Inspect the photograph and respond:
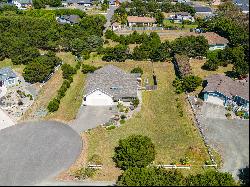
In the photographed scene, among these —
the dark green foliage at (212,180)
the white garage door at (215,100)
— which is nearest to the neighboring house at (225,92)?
the white garage door at (215,100)

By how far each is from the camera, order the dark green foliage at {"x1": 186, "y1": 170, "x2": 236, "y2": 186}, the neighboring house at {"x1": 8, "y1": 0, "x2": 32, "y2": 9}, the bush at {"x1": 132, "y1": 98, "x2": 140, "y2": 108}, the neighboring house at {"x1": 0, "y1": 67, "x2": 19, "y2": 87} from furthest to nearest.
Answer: the neighboring house at {"x1": 8, "y1": 0, "x2": 32, "y2": 9}
the neighboring house at {"x1": 0, "y1": 67, "x2": 19, "y2": 87}
the bush at {"x1": 132, "y1": 98, "x2": 140, "y2": 108}
the dark green foliage at {"x1": 186, "y1": 170, "x2": 236, "y2": 186}

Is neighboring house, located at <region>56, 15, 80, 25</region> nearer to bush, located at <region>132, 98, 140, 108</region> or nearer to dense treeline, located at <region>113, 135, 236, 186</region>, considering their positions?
bush, located at <region>132, 98, 140, 108</region>

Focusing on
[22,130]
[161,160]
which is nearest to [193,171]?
[161,160]

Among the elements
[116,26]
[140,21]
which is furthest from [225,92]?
[140,21]

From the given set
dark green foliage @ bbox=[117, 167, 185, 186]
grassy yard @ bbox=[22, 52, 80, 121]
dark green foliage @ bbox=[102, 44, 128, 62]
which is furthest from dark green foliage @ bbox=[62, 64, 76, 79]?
dark green foliage @ bbox=[117, 167, 185, 186]

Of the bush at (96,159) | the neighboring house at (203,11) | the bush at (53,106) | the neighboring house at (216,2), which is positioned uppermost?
the neighboring house at (216,2)

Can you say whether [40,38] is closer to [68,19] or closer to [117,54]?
[117,54]

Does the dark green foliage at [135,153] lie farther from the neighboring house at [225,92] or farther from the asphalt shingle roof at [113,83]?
the neighboring house at [225,92]
